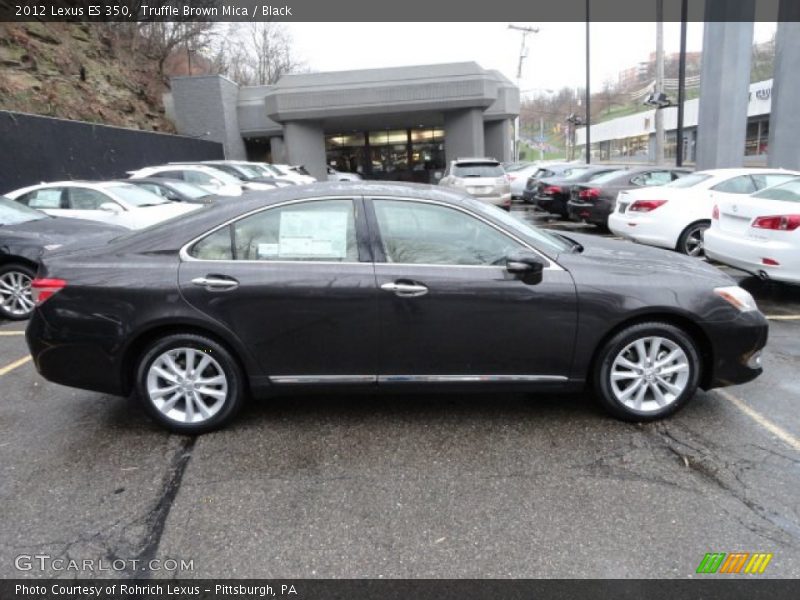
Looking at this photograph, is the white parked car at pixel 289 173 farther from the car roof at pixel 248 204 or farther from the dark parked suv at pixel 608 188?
the car roof at pixel 248 204

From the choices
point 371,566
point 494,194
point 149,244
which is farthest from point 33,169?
point 371,566

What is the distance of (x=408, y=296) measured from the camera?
3516 mm

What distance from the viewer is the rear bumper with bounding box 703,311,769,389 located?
3.63 meters

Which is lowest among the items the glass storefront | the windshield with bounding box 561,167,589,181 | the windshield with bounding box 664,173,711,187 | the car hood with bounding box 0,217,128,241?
the car hood with bounding box 0,217,128,241

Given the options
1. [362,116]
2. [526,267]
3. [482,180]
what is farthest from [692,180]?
[362,116]

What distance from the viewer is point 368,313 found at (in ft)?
11.6

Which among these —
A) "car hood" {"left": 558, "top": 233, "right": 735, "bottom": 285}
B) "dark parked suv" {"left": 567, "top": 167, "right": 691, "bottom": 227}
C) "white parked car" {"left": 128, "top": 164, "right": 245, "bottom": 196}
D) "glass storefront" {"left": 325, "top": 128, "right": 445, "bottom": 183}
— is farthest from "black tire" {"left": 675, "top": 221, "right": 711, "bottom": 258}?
"glass storefront" {"left": 325, "top": 128, "right": 445, "bottom": 183}

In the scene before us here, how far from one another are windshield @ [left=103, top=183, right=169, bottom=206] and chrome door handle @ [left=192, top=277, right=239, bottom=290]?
→ 7.05 metres

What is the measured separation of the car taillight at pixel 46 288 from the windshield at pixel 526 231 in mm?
2629

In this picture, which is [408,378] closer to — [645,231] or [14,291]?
[14,291]

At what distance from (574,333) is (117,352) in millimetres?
Answer: 2837

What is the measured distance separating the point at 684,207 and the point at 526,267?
6.30 metres

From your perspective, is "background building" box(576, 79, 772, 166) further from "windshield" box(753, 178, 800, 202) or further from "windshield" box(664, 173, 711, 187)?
"windshield" box(753, 178, 800, 202)

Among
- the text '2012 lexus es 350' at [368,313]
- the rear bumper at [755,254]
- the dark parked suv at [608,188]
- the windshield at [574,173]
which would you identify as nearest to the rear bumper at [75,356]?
the text '2012 lexus es 350' at [368,313]
